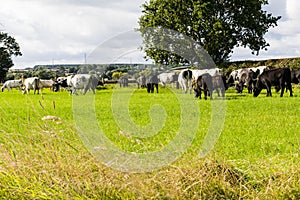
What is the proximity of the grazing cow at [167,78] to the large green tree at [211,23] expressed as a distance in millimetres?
4146

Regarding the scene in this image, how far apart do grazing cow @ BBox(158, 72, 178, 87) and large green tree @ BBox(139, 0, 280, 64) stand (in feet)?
13.6

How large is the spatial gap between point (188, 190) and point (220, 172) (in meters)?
0.51

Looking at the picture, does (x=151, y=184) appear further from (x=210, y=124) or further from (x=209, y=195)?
(x=210, y=124)

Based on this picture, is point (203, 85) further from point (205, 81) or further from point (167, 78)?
point (167, 78)

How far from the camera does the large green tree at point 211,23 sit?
4212cm

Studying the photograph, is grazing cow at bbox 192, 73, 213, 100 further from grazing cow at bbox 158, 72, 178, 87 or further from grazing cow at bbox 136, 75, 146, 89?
grazing cow at bbox 158, 72, 178, 87

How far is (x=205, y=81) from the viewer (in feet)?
76.7

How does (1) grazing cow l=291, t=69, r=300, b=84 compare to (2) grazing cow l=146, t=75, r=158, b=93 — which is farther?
(1) grazing cow l=291, t=69, r=300, b=84

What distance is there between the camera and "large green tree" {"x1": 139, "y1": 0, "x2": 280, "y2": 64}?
42125mm

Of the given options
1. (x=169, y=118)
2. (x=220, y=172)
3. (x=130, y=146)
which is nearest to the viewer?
(x=220, y=172)

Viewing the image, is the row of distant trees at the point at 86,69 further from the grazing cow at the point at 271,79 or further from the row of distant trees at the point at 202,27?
the row of distant trees at the point at 202,27

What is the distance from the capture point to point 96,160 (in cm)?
585

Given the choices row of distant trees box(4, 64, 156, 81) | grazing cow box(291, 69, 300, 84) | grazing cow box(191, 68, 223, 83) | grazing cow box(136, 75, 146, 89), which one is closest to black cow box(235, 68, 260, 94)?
grazing cow box(191, 68, 223, 83)

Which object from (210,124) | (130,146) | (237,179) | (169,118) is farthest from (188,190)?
(169,118)
